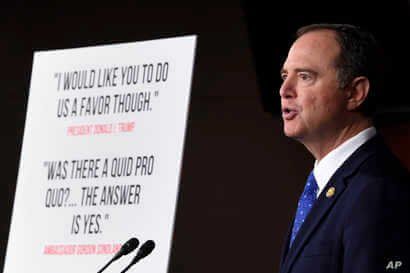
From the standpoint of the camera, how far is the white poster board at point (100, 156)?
385 centimetres

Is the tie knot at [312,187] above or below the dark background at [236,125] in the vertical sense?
below

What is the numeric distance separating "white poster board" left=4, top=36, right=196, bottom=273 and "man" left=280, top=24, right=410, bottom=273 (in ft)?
3.47

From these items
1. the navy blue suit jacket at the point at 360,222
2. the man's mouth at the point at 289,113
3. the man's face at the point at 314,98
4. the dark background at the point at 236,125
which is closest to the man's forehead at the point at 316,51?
the man's face at the point at 314,98

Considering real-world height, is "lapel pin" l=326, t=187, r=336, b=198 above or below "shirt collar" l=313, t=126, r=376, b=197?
below

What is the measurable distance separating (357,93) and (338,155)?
7.1 inches

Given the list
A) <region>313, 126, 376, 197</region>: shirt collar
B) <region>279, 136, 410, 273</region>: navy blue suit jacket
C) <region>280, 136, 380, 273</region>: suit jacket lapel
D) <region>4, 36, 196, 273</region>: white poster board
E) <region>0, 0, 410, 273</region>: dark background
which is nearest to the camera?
<region>279, 136, 410, 273</region>: navy blue suit jacket

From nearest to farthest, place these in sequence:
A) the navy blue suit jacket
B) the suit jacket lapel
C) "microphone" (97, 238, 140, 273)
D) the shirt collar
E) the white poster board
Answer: the navy blue suit jacket < the suit jacket lapel < the shirt collar < "microphone" (97, 238, 140, 273) < the white poster board

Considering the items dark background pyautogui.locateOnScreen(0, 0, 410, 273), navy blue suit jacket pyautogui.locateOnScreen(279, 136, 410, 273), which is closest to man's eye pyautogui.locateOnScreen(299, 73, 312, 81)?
navy blue suit jacket pyautogui.locateOnScreen(279, 136, 410, 273)

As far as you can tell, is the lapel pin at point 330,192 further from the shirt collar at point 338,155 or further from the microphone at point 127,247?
the microphone at point 127,247

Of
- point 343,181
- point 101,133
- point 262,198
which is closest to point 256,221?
point 262,198

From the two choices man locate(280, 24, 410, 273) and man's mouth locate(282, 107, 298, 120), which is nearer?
man locate(280, 24, 410, 273)

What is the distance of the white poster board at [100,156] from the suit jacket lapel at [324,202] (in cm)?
114

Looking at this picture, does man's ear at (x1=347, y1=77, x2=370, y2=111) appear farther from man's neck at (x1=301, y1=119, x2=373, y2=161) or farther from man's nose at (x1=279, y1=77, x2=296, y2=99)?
man's nose at (x1=279, y1=77, x2=296, y2=99)

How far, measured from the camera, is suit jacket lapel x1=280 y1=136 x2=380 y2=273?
2588mm
